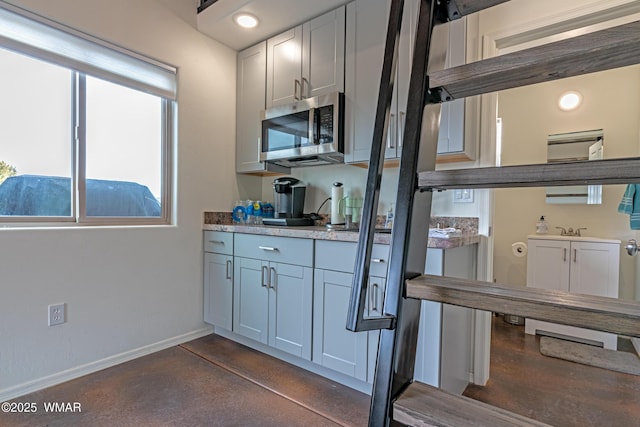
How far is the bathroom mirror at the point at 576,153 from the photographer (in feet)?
9.83

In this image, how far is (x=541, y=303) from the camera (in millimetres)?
629

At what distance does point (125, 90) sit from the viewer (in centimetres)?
229

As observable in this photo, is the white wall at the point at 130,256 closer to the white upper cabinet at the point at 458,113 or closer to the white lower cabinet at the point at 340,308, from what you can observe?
the white lower cabinet at the point at 340,308

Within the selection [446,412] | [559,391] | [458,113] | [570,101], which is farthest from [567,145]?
[446,412]

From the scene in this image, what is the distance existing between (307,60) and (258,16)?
0.45 meters

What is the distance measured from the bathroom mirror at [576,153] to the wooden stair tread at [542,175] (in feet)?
9.71

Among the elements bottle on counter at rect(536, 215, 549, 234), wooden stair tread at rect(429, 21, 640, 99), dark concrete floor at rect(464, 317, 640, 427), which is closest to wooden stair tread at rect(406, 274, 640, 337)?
wooden stair tread at rect(429, 21, 640, 99)

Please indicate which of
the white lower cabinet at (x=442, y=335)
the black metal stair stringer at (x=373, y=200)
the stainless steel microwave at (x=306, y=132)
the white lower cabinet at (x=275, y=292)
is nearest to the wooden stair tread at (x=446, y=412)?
the black metal stair stringer at (x=373, y=200)

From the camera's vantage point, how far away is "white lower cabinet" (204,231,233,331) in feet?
8.11

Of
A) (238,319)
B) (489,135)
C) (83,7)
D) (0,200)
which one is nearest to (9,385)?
(0,200)

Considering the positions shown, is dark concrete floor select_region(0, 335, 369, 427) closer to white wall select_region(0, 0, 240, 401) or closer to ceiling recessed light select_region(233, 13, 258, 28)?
white wall select_region(0, 0, 240, 401)

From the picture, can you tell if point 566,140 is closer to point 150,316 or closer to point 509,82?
point 509,82

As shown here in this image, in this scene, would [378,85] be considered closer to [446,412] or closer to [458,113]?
[458,113]

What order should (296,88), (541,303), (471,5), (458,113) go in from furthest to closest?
(296,88) < (458,113) < (471,5) < (541,303)
